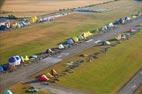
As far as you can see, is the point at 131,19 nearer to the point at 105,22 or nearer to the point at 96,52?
the point at 105,22

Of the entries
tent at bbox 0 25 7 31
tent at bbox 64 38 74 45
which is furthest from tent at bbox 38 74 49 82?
tent at bbox 0 25 7 31

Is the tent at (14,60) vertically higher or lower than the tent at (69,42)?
higher

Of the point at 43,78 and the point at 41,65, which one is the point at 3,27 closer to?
the point at 41,65

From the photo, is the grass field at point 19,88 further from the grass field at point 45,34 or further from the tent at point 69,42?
the tent at point 69,42

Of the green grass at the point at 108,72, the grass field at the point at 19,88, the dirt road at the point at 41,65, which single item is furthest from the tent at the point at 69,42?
the grass field at the point at 19,88

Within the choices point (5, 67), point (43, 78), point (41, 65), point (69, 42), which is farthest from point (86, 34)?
point (43, 78)

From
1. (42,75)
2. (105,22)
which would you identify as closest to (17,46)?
(42,75)
